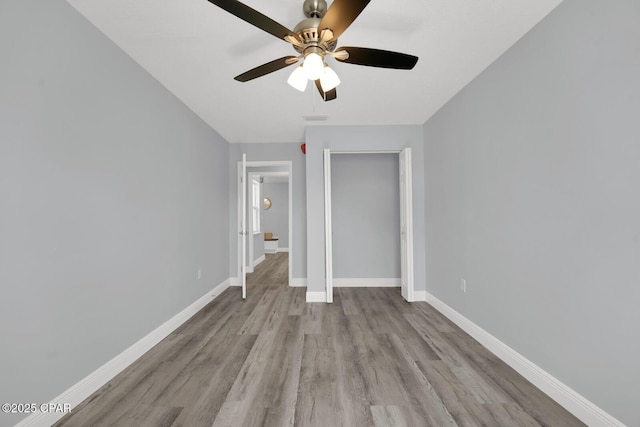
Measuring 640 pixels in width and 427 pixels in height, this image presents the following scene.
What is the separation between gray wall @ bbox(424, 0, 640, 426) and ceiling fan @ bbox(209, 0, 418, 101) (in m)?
1.00

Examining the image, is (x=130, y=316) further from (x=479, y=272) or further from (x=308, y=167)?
(x=479, y=272)

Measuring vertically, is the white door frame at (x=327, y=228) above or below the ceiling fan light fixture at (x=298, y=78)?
below

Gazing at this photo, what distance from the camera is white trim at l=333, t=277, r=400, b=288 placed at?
4426mm

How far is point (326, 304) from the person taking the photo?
3557 mm

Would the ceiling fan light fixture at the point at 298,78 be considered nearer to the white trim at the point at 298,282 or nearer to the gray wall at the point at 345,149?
the gray wall at the point at 345,149

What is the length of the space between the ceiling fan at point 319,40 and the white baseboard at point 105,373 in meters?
2.33

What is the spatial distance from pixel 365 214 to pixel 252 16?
3560mm

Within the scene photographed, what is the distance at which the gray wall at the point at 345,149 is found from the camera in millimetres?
3680

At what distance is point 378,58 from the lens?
5.17 ft

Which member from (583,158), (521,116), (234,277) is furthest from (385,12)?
(234,277)

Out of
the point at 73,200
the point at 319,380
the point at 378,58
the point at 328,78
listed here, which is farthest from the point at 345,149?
the point at 73,200

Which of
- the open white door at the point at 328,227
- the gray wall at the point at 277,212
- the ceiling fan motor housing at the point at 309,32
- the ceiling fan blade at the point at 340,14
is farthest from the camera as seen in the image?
the gray wall at the point at 277,212

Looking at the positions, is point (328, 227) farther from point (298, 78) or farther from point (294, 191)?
point (298, 78)

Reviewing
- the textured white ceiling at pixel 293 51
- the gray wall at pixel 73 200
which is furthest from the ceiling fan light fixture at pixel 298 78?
the gray wall at pixel 73 200
